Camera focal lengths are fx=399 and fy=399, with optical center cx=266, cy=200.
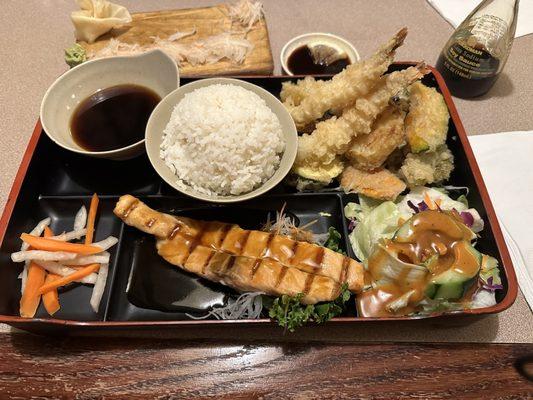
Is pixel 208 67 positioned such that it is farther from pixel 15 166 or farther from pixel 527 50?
pixel 527 50

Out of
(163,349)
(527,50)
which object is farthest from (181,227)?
(527,50)

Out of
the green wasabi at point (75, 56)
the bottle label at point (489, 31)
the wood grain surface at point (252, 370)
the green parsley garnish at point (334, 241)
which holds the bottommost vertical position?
the wood grain surface at point (252, 370)

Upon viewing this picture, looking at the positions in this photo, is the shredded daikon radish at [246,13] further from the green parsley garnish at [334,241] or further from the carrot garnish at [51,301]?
the carrot garnish at [51,301]

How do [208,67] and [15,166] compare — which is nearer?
[15,166]

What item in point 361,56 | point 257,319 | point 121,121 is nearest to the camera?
point 257,319

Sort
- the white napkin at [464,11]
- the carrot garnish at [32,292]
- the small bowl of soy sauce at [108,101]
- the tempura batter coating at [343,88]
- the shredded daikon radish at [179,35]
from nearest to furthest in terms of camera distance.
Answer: the carrot garnish at [32,292], the tempura batter coating at [343,88], the small bowl of soy sauce at [108,101], the shredded daikon radish at [179,35], the white napkin at [464,11]

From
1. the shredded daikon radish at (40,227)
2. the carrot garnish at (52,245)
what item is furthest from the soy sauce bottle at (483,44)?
the shredded daikon radish at (40,227)
